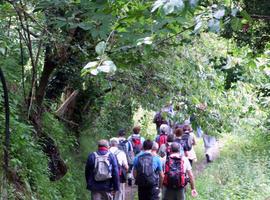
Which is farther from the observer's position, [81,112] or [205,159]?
[205,159]

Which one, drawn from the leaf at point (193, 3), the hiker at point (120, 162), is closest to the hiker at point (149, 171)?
the hiker at point (120, 162)

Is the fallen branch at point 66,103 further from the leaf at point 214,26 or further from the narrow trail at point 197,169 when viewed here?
the leaf at point 214,26

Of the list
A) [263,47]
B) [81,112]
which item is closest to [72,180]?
[81,112]

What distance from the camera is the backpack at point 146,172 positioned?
8.93 meters

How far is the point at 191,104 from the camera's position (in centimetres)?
984

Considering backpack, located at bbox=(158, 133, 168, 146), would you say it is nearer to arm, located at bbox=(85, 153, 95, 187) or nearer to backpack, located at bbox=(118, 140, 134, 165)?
backpack, located at bbox=(118, 140, 134, 165)

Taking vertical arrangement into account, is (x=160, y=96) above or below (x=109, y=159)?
above

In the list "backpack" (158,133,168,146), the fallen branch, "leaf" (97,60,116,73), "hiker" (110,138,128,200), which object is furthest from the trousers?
"leaf" (97,60,116,73)

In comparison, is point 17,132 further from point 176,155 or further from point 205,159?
point 205,159

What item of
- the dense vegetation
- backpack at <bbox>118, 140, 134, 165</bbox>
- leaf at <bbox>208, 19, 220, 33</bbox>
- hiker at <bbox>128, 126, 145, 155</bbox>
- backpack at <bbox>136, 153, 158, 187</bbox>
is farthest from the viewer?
hiker at <bbox>128, 126, 145, 155</bbox>

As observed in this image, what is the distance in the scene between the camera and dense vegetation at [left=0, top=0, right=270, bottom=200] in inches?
139

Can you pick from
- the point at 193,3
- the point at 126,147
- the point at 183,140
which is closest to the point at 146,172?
the point at 183,140

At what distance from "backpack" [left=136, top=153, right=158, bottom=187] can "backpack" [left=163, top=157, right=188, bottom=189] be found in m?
0.35

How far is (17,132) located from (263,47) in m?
3.60
